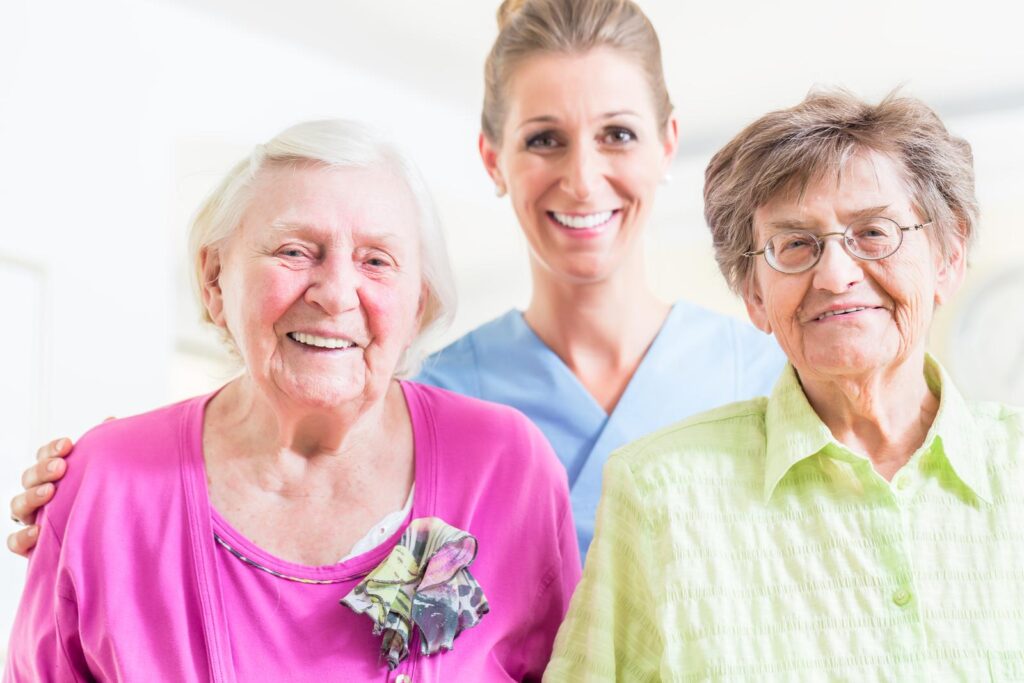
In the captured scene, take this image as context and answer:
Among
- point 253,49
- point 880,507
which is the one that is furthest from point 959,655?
point 253,49

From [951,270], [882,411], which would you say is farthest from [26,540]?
[951,270]

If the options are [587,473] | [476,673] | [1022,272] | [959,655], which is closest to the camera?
[959,655]

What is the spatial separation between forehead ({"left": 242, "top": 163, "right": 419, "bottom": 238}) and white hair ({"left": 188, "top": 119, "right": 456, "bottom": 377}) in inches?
0.5

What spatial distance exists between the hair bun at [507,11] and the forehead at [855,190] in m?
1.04

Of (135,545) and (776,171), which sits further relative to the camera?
(135,545)

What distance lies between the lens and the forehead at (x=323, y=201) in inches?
63.6

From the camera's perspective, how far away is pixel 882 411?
1.52 metres

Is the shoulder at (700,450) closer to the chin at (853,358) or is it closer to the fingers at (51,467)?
the chin at (853,358)

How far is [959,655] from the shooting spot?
138cm

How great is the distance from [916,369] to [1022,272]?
4.19 metres

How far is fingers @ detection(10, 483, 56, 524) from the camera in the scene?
5.42 ft

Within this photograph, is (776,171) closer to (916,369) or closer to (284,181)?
(916,369)

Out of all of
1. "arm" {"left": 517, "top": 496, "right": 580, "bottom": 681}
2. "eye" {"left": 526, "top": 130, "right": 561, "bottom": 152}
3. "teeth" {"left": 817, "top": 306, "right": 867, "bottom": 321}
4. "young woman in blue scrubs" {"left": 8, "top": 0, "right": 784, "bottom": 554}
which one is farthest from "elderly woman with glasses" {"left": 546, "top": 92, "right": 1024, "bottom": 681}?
"eye" {"left": 526, "top": 130, "right": 561, "bottom": 152}

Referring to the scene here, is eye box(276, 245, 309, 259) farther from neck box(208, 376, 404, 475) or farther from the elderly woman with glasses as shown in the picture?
the elderly woman with glasses
